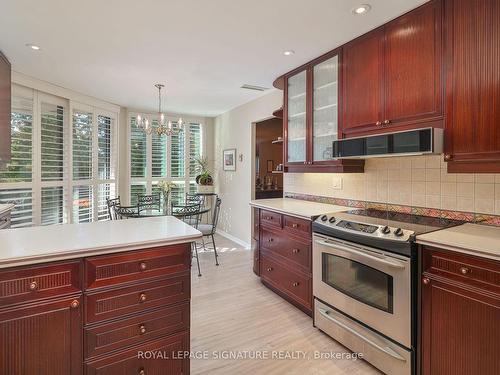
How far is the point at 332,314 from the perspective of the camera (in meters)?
2.34

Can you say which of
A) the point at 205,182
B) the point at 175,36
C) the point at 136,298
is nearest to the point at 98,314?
the point at 136,298

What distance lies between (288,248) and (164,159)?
160 inches

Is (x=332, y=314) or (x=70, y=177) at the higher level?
(x=70, y=177)

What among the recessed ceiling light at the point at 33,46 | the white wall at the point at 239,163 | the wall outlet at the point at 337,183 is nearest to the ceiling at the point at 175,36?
the recessed ceiling light at the point at 33,46

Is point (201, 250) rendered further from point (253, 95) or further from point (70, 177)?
point (253, 95)

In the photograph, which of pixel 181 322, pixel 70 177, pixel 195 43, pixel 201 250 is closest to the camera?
pixel 181 322

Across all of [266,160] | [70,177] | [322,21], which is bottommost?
[70,177]

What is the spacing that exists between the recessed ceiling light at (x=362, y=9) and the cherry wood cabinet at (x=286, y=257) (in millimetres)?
1705

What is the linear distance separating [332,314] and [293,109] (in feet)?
7.34

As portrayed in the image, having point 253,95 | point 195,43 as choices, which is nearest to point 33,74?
point 195,43

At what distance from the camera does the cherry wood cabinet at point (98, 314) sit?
1.34m

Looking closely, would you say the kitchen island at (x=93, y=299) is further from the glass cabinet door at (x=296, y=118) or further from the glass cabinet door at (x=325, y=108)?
the glass cabinet door at (x=296, y=118)

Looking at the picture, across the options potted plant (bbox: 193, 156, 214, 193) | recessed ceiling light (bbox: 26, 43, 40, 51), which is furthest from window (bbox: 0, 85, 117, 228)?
potted plant (bbox: 193, 156, 214, 193)

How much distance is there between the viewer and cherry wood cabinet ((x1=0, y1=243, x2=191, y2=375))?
1.34 meters
